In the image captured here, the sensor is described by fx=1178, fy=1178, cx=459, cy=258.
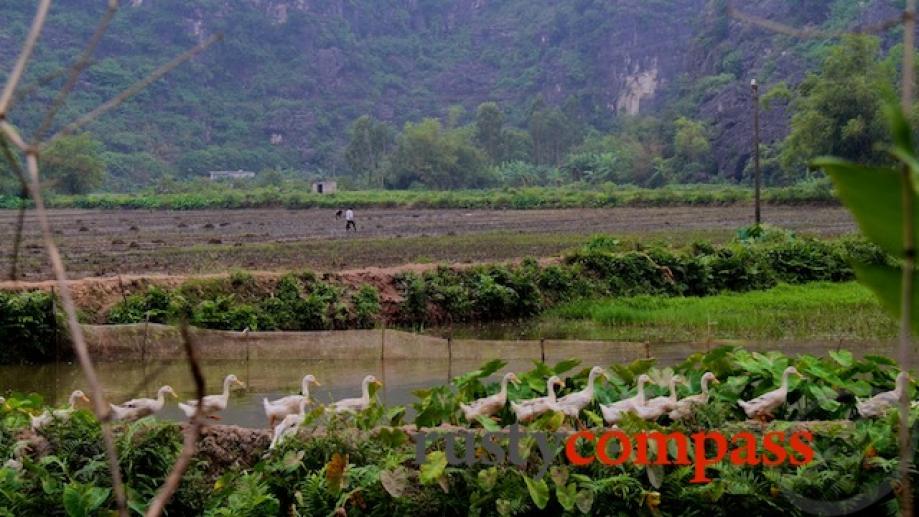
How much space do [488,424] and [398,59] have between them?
126254mm

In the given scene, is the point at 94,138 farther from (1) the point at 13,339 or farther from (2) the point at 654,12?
(1) the point at 13,339

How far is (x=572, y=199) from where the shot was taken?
5619 cm

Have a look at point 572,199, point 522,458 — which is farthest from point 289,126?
point 522,458

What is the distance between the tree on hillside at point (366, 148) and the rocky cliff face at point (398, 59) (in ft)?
50.0

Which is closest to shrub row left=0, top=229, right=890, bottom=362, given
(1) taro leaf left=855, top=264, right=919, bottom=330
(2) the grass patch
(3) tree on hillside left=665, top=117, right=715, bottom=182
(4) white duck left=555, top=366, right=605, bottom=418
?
(2) the grass patch

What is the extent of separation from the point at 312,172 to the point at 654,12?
42229mm

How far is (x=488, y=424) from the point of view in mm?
6016

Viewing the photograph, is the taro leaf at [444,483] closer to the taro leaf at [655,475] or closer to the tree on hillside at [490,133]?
the taro leaf at [655,475]

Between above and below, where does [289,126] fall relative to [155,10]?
below

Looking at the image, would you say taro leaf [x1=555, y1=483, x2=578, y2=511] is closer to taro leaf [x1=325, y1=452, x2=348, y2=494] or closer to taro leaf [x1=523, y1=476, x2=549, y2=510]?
taro leaf [x1=523, y1=476, x2=549, y2=510]

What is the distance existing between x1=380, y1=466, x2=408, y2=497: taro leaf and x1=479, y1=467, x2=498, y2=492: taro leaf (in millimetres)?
388

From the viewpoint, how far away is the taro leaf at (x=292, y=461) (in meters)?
5.98

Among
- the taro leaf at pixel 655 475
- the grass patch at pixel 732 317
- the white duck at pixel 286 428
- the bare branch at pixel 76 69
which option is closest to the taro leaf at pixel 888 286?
the bare branch at pixel 76 69

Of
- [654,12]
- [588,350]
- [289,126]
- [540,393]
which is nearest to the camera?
[540,393]
